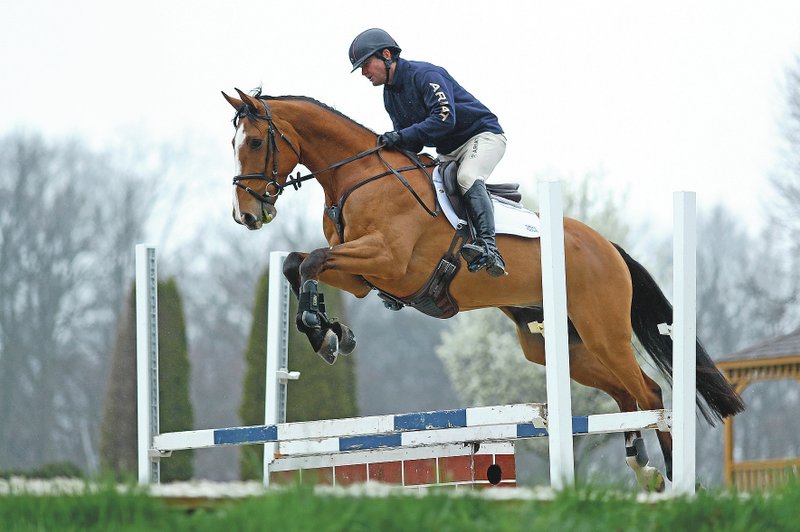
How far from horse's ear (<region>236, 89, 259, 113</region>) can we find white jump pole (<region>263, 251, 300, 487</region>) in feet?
2.95

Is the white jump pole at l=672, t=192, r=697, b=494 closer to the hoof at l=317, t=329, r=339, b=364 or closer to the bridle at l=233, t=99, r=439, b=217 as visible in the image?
the bridle at l=233, t=99, r=439, b=217

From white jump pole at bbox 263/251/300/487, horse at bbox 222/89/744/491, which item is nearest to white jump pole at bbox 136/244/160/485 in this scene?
white jump pole at bbox 263/251/300/487

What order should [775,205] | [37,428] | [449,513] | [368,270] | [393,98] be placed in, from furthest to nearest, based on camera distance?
[37,428], [775,205], [393,98], [368,270], [449,513]

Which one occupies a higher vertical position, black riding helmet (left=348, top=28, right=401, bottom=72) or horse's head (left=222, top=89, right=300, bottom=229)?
black riding helmet (left=348, top=28, right=401, bottom=72)

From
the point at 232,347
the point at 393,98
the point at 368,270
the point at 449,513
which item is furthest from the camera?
the point at 232,347

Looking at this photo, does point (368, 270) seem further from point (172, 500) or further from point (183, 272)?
point (183, 272)

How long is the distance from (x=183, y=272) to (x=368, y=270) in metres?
26.5

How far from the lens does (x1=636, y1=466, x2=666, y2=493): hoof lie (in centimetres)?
562

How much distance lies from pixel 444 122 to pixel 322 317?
1073 millimetres

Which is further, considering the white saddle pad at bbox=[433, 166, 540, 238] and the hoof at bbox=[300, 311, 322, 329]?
the white saddle pad at bbox=[433, 166, 540, 238]

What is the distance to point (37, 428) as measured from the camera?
27828 millimetres

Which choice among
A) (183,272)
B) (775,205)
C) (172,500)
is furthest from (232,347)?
(172,500)

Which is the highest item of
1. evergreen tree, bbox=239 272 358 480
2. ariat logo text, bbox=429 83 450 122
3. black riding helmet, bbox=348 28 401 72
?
black riding helmet, bbox=348 28 401 72

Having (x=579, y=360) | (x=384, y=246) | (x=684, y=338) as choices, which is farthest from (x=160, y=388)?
(x=684, y=338)
